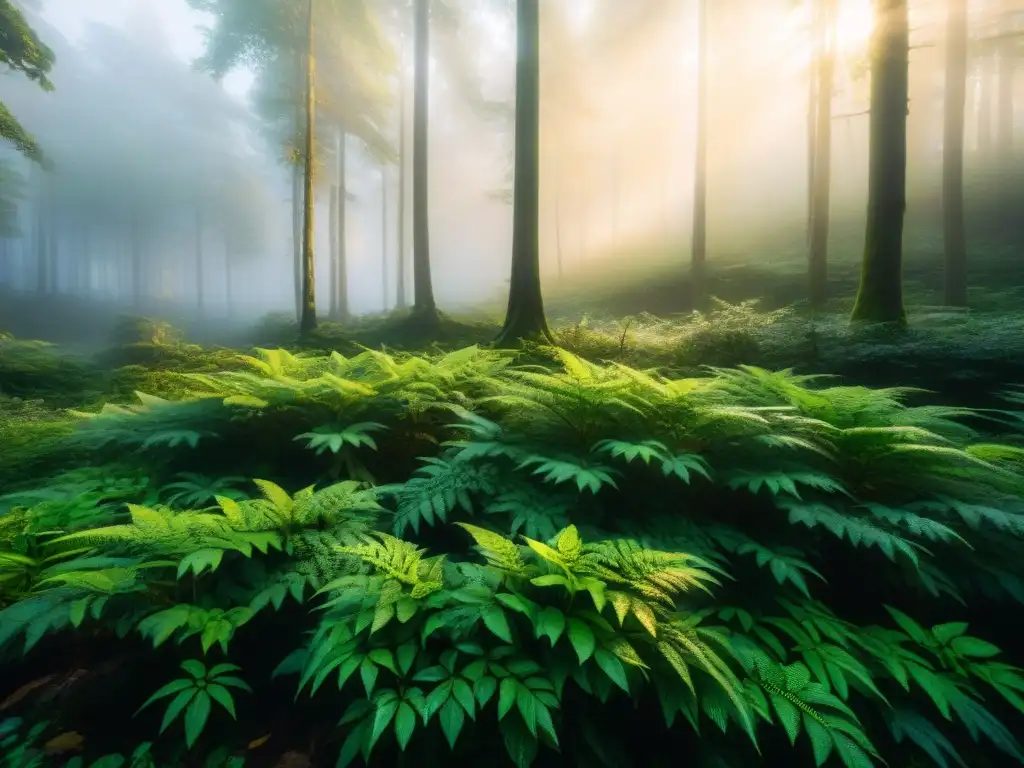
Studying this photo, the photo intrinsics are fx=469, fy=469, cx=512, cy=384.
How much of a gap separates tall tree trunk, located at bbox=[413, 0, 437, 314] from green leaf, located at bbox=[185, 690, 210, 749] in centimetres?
1390

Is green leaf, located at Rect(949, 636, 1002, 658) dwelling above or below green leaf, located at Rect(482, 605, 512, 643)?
below

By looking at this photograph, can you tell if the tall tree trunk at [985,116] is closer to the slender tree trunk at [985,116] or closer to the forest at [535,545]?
the slender tree trunk at [985,116]

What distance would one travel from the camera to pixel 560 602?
2182 mm

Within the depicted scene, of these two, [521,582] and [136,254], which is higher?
[136,254]

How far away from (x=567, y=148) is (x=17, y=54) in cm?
2995

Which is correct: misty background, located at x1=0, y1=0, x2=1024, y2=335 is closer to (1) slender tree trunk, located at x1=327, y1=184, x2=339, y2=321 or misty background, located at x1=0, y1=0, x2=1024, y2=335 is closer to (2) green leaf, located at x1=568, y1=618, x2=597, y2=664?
(1) slender tree trunk, located at x1=327, y1=184, x2=339, y2=321

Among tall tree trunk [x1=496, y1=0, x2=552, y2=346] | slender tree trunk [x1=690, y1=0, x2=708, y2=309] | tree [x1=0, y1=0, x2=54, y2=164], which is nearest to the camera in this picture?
tall tree trunk [x1=496, y1=0, x2=552, y2=346]

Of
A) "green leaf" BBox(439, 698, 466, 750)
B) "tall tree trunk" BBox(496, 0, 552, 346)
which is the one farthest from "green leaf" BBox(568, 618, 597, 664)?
"tall tree trunk" BBox(496, 0, 552, 346)

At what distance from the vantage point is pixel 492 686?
184cm

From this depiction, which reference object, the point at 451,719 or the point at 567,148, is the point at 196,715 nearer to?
the point at 451,719

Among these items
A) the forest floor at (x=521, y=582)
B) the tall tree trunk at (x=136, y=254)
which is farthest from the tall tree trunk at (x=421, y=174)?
the tall tree trunk at (x=136, y=254)

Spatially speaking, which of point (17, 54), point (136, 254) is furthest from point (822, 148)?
point (136, 254)

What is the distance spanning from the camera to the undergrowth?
1979 millimetres

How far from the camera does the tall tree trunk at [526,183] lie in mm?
9672
